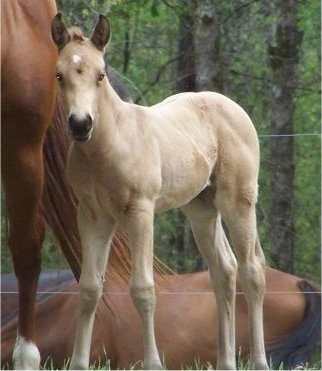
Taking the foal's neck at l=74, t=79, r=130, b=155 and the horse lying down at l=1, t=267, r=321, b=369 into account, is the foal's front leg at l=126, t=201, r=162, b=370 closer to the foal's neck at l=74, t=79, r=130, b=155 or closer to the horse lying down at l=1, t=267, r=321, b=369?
the foal's neck at l=74, t=79, r=130, b=155

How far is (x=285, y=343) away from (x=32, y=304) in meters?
4.14

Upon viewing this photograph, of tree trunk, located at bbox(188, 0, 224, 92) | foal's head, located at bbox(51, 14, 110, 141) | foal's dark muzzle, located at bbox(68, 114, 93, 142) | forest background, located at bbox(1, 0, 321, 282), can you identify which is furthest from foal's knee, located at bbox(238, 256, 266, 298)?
tree trunk, located at bbox(188, 0, 224, 92)

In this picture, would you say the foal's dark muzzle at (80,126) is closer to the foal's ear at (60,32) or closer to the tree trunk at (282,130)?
the foal's ear at (60,32)

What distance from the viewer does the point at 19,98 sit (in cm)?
568

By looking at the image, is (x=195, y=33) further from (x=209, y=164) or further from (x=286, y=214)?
(x=209, y=164)

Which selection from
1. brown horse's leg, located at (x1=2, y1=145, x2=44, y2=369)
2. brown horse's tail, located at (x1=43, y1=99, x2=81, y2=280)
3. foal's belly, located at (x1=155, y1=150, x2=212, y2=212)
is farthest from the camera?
brown horse's tail, located at (x1=43, y1=99, x2=81, y2=280)

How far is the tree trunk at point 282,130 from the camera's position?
40.5 feet

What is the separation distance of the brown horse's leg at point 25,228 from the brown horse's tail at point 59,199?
251 millimetres

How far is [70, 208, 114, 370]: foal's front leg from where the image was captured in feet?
17.0

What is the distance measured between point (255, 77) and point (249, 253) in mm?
9818

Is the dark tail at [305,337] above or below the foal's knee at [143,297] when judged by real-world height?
below

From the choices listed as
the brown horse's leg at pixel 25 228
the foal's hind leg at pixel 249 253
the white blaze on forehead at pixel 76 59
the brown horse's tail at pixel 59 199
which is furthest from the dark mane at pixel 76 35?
the brown horse's tail at pixel 59 199

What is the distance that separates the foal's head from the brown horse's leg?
0.83 meters

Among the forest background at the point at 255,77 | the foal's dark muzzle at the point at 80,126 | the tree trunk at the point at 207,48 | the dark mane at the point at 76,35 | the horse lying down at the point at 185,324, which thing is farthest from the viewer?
the forest background at the point at 255,77
